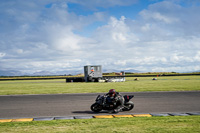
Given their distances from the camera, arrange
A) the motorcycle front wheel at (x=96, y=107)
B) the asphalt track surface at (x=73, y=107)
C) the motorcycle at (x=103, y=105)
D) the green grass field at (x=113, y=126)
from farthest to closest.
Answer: the motorcycle front wheel at (x=96, y=107) < the motorcycle at (x=103, y=105) < the asphalt track surface at (x=73, y=107) < the green grass field at (x=113, y=126)

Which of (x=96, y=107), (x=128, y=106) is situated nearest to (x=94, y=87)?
(x=128, y=106)

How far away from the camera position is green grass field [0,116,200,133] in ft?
21.4

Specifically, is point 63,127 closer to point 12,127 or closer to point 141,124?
point 12,127

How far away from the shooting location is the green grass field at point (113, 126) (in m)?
6.54

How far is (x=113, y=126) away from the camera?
7039 millimetres

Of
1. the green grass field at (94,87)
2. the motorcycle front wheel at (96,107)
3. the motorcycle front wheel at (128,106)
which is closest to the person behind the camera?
the motorcycle front wheel at (96,107)

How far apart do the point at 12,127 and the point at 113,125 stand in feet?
10.9

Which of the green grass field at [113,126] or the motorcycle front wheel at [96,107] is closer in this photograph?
the green grass field at [113,126]

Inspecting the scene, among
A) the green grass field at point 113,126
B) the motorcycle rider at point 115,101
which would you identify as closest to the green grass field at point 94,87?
the motorcycle rider at point 115,101

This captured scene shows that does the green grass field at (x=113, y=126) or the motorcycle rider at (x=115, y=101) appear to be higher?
the motorcycle rider at (x=115, y=101)

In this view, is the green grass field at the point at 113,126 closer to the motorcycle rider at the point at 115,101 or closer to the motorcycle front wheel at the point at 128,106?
A: the motorcycle rider at the point at 115,101

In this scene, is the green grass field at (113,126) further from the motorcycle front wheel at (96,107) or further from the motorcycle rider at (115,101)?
the motorcycle front wheel at (96,107)

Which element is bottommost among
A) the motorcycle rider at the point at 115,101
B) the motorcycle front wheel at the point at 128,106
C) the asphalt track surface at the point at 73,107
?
the asphalt track surface at the point at 73,107

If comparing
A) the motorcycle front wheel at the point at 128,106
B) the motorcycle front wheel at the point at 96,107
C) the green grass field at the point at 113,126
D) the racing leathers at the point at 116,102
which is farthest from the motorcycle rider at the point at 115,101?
the green grass field at the point at 113,126
